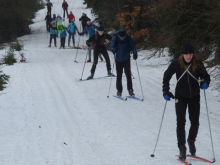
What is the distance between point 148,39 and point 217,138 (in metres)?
13.5

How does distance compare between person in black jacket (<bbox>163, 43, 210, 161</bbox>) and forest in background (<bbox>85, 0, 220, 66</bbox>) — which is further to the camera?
forest in background (<bbox>85, 0, 220, 66</bbox>)

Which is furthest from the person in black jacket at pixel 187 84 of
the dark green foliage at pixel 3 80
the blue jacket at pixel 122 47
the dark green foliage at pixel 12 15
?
the dark green foliage at pixel 12 15

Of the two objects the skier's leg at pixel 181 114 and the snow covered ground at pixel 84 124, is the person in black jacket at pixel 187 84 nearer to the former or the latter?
A: the skier's leg at pixel 181 114

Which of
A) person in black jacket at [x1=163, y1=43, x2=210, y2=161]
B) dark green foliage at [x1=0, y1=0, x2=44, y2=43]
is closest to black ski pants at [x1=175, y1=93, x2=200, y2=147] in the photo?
person in black jacket at [x1=163, y1=43, x2=210, y2=161]

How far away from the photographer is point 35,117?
8281mm

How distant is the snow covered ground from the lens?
19.6 ft

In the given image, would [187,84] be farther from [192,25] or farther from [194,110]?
[192,25]

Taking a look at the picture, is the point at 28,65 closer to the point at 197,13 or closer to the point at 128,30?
the point at 128,30

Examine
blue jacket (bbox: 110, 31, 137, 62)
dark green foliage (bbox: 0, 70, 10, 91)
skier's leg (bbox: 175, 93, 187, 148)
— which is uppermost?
blue jacket (bbox: 110, 31, 137, 62)

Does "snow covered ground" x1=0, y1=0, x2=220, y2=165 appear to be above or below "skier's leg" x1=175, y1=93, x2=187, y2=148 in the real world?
below

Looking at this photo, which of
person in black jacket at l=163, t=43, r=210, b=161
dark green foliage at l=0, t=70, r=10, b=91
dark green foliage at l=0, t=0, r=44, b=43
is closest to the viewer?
person in black jacket at l=163, t=43, r=210, b=161

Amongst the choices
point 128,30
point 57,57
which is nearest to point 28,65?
point 57,57

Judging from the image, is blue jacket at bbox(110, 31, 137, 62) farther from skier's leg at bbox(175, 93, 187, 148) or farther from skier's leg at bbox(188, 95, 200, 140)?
skier's leg at bbox(188, 95, 200, 140)

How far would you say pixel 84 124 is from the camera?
25.6 feet
